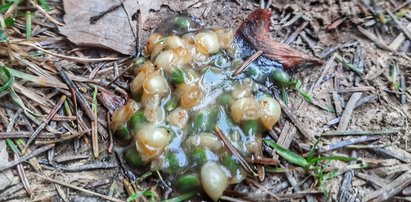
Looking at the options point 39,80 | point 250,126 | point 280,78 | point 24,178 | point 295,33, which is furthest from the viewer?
point 295,33

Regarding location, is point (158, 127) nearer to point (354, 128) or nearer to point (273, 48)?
point (273, 48)

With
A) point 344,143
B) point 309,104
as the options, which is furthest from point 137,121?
point 344,143

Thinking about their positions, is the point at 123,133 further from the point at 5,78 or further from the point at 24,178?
the point at 5,78

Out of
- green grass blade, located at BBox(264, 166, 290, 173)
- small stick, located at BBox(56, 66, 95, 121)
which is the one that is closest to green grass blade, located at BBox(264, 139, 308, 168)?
green grass blade, located at BBox(264, 166, 290, 173)

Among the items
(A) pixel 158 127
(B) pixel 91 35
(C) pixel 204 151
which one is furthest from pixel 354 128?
(B) pixel 91 35

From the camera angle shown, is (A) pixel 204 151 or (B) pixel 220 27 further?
(B) pixel 220 27

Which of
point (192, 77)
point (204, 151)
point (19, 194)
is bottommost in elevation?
point (19, 194)
